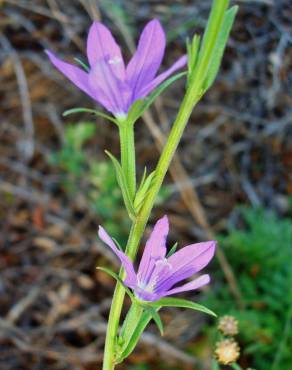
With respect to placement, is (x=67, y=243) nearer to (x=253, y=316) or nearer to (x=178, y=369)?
(x=178, y=369)

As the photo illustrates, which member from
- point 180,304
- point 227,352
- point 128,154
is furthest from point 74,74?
point 227,352

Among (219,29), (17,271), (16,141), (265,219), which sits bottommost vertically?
(17,271)

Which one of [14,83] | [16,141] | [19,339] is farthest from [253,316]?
[14,83]

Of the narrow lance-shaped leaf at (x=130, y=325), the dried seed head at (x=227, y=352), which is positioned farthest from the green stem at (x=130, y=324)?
the dried seed head at (x=227, y=352)

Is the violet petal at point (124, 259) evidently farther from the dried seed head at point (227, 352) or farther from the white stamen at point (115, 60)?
the dried seed head at point (227, 352)

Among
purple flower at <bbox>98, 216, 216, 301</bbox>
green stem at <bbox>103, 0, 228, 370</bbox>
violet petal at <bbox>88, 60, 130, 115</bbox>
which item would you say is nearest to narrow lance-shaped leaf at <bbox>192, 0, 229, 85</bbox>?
green stem at <bbox>103, 0, 228, 370</bbox>

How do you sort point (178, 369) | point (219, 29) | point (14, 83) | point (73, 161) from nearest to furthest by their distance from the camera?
1. point (219, 29)
2. point (178, 369)
3. point (73, 161)
4. point (14, 83)

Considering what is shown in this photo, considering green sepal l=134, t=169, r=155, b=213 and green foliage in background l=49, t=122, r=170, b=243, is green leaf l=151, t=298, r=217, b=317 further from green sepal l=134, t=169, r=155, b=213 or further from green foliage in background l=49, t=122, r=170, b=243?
green foliage in background l=49, t=122, r=170, b=243
